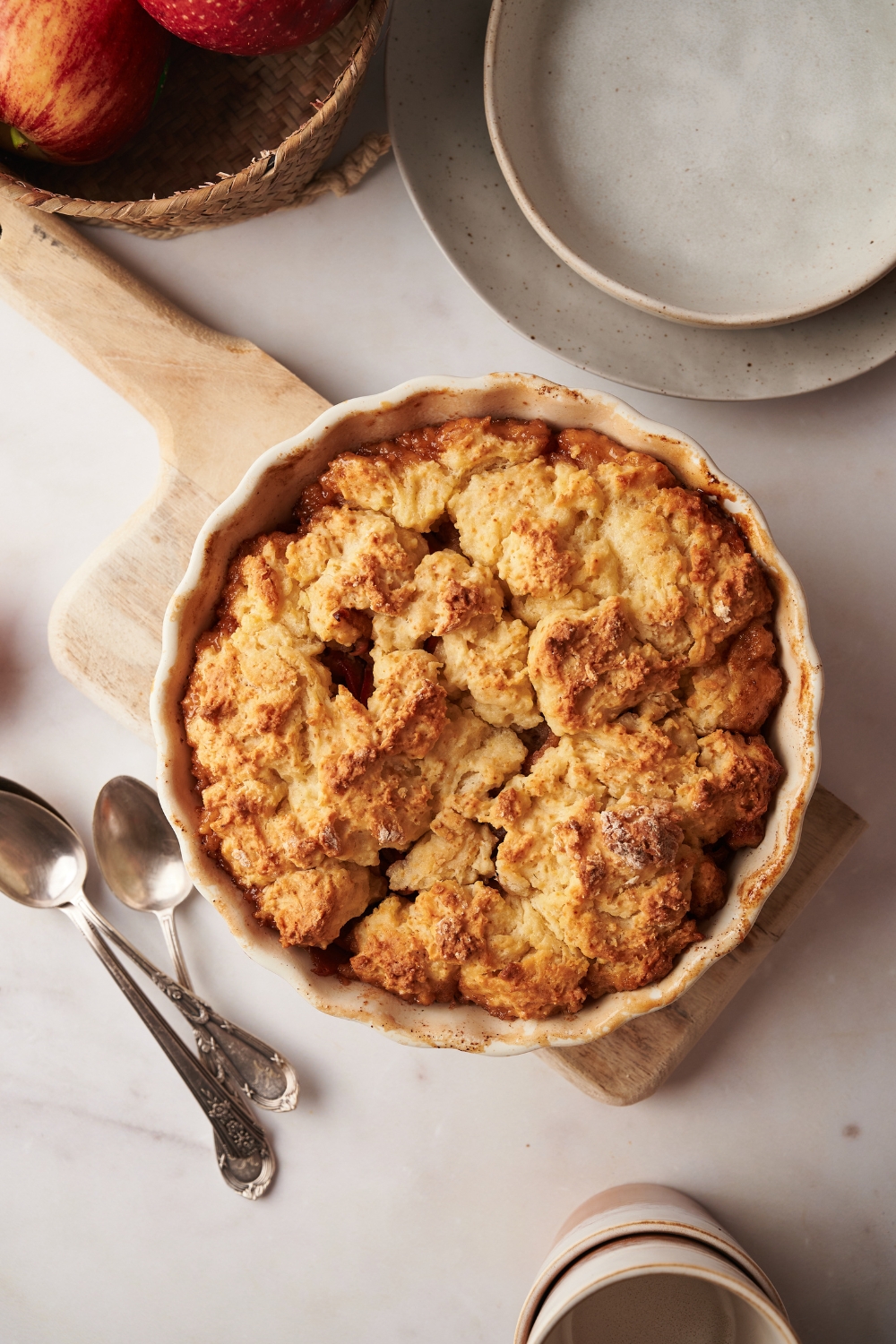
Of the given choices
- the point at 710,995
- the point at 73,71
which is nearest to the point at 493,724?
the point at 710,995

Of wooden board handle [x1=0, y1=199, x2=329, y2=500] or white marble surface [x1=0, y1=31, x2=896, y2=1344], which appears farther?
white marble surface [x1=0, y1=31, x2=896, y2=1344]

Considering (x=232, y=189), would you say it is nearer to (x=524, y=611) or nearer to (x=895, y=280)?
(x=524, y=611)

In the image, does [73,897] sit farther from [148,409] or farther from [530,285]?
[530,285]

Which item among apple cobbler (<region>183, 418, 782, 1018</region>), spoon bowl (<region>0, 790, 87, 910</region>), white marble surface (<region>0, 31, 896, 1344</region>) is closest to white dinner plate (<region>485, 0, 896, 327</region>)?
white marble surface (<region>0, 31, 896, 1344</region>)

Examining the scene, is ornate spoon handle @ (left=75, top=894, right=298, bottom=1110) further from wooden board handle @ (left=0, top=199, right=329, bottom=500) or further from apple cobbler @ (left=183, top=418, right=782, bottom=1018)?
wooden board handle @ (left=0, top=199, right=329, bottom=500)

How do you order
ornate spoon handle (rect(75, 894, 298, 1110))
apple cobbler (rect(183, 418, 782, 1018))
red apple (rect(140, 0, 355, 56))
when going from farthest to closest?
ornate spoon handle (rect(75, 894, 298, 1110))
red apple (rect(140, 0, 355, 56))
apple cobbler (rect(183, 418, 782, 1018))

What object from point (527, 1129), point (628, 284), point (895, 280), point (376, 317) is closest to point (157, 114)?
point (376, 317)
